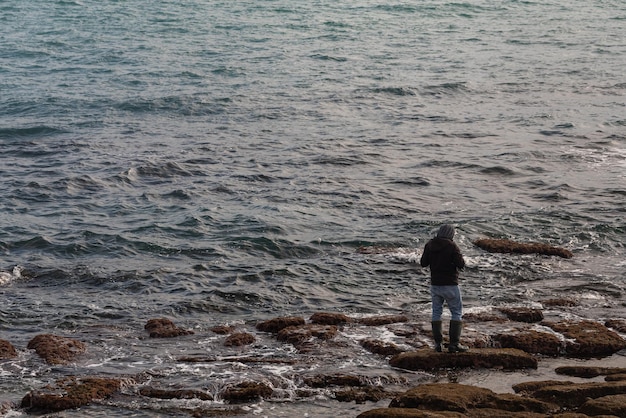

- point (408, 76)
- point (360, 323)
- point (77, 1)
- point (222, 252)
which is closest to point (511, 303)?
point (360, 323)

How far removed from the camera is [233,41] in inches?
2079

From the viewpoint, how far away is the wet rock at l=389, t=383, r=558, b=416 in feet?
39.8

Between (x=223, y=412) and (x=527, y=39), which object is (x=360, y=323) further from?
(x=527, y=39)

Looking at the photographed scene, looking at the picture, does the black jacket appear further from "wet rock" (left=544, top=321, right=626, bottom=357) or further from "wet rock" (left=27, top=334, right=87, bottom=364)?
"wet rock" (left=27, top=334, right=87, bottom=364)

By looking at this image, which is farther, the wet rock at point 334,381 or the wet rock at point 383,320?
the wet rock at point 383,320

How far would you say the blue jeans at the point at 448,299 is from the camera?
1491cm

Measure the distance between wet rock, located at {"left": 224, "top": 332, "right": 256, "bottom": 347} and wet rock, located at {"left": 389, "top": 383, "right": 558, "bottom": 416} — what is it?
4313mm

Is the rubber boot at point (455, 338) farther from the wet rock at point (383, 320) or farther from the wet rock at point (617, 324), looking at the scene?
the wet rock at point (617, 324)

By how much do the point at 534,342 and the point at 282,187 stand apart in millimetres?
12594

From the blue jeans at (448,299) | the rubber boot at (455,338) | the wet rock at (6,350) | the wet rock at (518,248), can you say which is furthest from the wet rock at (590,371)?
the wet rock at (6,350)

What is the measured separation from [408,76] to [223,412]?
30.8 meters

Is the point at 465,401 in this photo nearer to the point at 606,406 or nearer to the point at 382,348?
the point at 606,406

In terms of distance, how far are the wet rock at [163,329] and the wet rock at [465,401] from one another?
5652 mm

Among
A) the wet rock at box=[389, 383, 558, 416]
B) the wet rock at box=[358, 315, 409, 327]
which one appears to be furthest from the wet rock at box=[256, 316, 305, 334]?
the wet rock at box=[389, 383, 558, 416]
